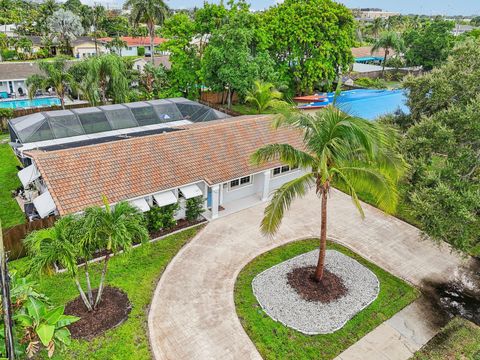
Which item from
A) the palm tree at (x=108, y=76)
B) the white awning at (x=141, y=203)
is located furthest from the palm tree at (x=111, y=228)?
the palm tree at (x=108, y=76)

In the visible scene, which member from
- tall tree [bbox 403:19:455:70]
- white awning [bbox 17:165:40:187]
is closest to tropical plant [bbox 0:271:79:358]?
white awning [bbox 17:165:40:187]

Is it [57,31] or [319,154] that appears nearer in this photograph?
[319,154]

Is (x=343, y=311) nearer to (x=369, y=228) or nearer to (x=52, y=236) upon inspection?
(x=369, y=228)

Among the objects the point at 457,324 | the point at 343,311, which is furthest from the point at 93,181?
the point at 457,324

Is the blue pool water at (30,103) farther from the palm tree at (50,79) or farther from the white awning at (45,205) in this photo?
the white awning at (45,205)

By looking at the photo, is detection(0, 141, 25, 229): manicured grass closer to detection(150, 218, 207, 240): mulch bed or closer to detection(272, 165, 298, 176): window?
detection(150, 218, 207, 240): mulch bed

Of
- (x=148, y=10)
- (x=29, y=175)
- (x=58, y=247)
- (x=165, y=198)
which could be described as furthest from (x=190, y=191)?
(x=148, y=10)

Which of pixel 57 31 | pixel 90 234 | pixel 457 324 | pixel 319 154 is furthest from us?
pixel 57 31
